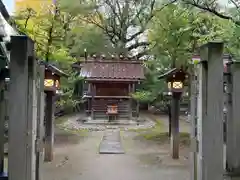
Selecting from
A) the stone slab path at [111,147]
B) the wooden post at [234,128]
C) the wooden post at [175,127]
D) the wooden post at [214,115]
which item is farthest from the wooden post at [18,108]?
the stone slab path at [111,147]

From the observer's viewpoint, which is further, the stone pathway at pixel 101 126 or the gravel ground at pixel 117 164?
the stone pathway at pixel 101 126

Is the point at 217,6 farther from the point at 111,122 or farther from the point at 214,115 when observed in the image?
the point at 111,122

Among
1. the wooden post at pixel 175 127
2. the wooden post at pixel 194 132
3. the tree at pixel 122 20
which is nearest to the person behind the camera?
the wooden post at pixel 194 132

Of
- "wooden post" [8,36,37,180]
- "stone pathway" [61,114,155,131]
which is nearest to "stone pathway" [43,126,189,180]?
"wooden post" [8,36,37,180]

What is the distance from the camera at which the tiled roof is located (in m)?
20.5

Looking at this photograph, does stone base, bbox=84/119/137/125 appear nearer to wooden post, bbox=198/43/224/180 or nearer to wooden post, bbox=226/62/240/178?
wooden post, bbox=226/62/240/178

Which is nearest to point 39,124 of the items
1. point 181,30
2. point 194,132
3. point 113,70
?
point 194,132

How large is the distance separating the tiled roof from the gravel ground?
30.3 ft

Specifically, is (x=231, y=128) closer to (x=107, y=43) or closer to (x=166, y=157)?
(x=166, y=157)

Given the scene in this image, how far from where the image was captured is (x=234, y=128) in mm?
6684

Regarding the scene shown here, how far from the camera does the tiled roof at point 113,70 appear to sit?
2055 cm

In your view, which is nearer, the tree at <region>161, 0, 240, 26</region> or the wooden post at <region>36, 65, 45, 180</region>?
the wooden post at <region>36, 65, 45, 180</region>

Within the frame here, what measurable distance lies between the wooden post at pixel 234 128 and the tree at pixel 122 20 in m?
18.3

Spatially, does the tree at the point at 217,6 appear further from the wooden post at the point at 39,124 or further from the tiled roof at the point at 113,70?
the tiled roof at the point at 113,70
